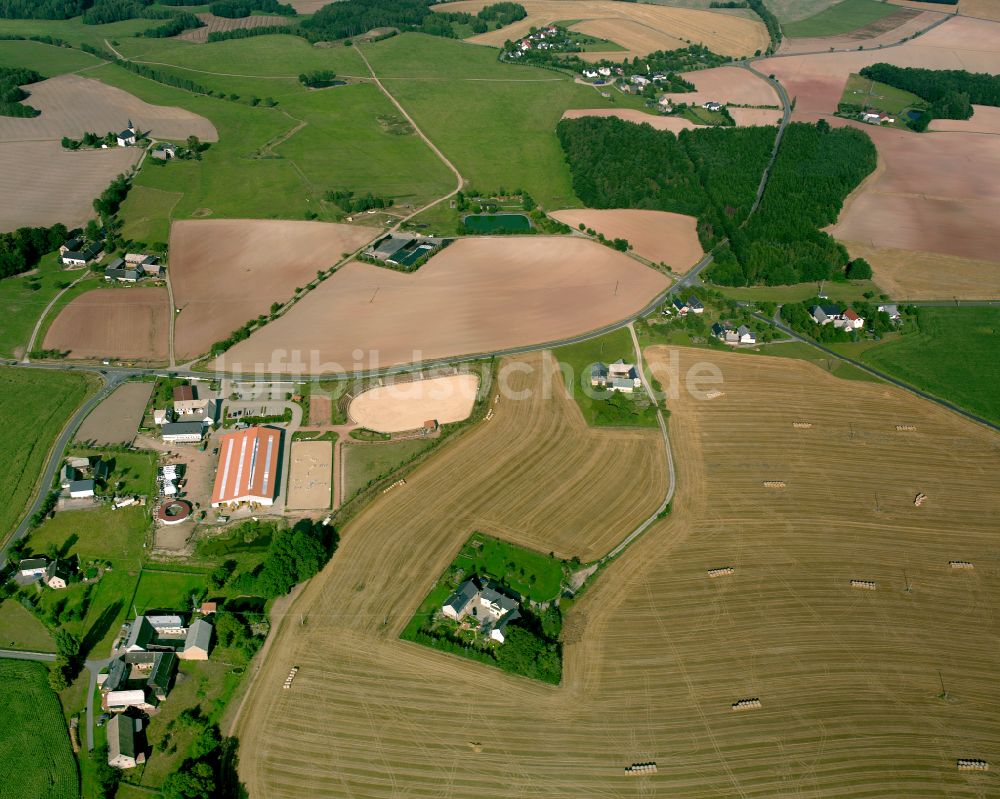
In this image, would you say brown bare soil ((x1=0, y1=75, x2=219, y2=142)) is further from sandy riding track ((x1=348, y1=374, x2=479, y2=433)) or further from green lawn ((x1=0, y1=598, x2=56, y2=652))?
green lawn ((x1=0, y1=598, x2=56, y2=652))

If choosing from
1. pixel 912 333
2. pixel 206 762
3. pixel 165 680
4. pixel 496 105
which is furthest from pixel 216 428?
pixel 496 105

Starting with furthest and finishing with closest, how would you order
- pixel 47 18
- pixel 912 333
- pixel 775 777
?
pixel 47 18, pixel 912 333, pixel 775 777

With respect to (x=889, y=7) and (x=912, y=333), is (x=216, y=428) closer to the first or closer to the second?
(x=912, y=333)

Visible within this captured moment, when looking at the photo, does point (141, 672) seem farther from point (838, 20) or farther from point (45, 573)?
point (838, 20)

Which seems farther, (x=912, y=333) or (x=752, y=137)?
(x=752, y=137)

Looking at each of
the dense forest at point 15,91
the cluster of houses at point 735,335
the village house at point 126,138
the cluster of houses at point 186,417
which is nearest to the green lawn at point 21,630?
the cluster of houses at point 186,417

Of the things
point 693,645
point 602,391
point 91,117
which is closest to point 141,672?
point 693,645
